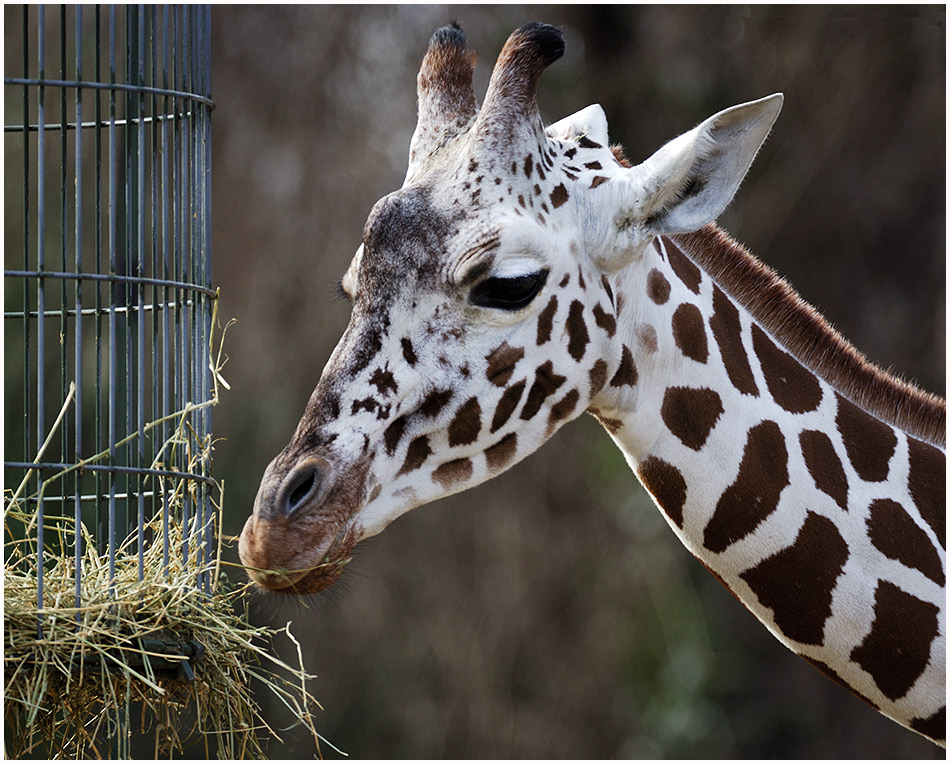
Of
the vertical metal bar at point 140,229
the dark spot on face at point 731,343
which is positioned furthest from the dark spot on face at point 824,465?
the vertical metal bar at point 140,229

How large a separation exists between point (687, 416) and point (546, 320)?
0.53 meters

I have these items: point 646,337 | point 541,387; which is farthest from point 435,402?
point 646,337

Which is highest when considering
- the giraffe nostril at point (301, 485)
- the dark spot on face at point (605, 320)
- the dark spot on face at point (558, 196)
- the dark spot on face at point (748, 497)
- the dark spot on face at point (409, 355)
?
the dark spot on face at point (558, 196)

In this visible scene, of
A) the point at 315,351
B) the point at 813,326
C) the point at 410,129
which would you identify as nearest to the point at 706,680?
the point at 315,351

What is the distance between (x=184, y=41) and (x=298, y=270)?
29.4 ft

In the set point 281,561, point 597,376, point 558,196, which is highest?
point 558,196

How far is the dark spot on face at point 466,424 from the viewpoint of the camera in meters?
3.65

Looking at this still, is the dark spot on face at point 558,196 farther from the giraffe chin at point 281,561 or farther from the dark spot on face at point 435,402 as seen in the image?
the giraffe chin at point 281,561

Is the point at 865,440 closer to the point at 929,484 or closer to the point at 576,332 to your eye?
the point at 929,484

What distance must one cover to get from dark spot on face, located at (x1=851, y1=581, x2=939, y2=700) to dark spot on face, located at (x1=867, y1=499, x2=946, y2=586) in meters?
0.12

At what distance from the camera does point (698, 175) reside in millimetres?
3762

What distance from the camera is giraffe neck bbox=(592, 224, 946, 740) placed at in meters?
3.77

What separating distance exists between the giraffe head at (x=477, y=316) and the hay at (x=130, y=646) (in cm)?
42

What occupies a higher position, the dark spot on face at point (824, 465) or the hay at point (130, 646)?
the dark spot on face at point (824, 465)
